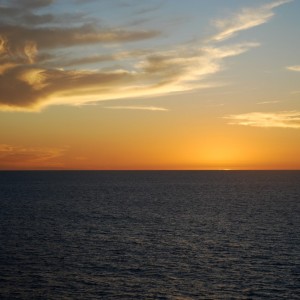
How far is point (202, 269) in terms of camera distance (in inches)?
2554

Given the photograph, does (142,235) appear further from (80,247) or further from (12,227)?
(12,227)

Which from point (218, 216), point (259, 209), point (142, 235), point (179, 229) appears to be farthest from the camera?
point (259, 209)

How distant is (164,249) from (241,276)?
20.6 m

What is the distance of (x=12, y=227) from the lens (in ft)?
343

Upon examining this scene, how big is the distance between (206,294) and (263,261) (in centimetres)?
1898

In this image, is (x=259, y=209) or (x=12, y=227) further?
(x=259, y=209)

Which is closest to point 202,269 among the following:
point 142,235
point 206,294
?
point 206,294

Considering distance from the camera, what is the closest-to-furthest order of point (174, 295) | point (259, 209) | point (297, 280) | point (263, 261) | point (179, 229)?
point (174, 295), point (297, 280), point (263, 261), point (179, 229), point (259, 209)

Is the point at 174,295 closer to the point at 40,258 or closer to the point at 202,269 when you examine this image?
the point at 202,269

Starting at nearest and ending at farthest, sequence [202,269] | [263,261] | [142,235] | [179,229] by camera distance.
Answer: [202,269] → [263,261] → [142,235] → [179,229]

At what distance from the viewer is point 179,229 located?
4109 inches

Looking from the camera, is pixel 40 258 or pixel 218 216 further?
pixel 218 216

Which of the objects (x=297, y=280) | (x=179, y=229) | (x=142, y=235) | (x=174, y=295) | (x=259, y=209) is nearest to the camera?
(x=174, y=295)

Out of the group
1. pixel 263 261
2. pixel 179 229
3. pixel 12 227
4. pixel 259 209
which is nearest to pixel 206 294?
pixel 263 261
